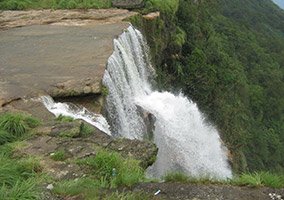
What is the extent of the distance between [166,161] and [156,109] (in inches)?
48.9

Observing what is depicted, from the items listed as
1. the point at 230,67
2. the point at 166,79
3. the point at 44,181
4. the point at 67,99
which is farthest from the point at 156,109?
the point at 230,67

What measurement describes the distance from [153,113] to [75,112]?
3.11 m

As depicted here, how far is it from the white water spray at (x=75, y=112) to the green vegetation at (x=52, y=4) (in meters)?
8.11

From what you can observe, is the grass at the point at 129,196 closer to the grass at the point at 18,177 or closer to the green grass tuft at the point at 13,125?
the grass at the point at 18,177

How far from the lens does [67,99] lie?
9125mm

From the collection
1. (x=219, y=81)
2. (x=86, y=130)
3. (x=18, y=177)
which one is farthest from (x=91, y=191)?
(x=219, y=81)

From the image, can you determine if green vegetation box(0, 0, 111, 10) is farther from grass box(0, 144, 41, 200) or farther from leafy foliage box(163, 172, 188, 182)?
leafy foliage box(163, 172, 188, 182)

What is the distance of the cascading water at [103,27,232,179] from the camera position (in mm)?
10359

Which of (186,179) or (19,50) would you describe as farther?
(19,50)

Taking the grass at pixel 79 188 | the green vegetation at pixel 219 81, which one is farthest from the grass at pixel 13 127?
the green vegetation at pixel 219 81

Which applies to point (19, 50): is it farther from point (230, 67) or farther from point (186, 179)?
point (230, 67)

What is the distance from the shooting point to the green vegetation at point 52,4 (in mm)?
16469

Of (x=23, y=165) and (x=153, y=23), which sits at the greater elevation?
(x=23, y=165)

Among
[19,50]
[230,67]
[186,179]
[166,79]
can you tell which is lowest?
[230,67]
